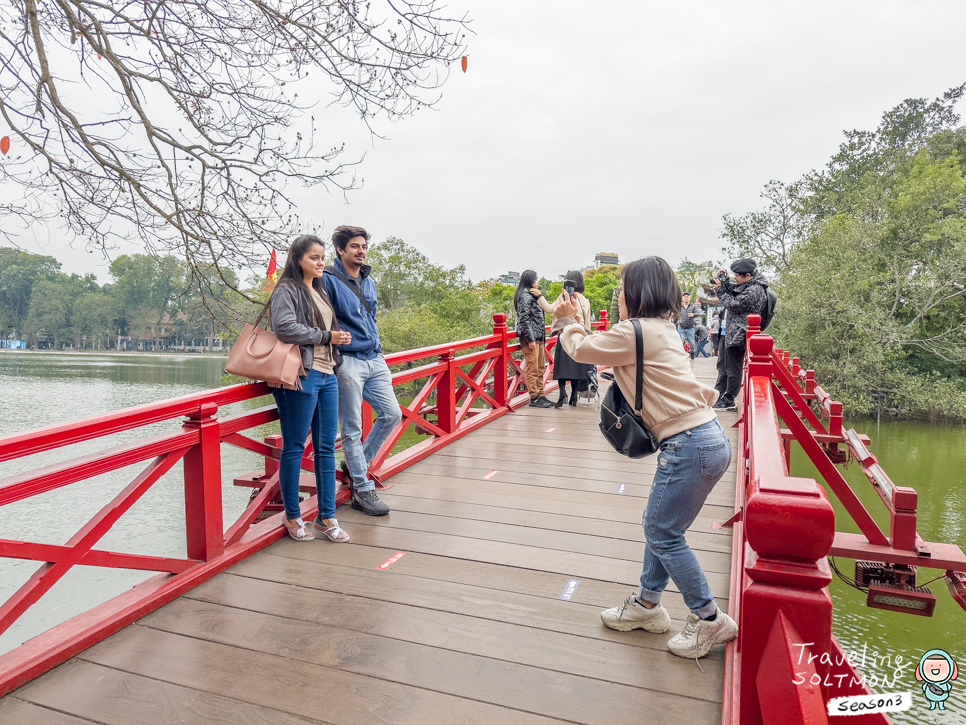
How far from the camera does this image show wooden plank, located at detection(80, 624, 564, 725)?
1.85 meters

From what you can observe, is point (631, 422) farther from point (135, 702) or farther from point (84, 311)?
point (84, 311)

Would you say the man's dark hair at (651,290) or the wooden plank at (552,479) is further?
the wooden plank at (552,479)

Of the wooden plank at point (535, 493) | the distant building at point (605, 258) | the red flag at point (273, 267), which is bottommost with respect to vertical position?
the wooden plank at point (535, 493)

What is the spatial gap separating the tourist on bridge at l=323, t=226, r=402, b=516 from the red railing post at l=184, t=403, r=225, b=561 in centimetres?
76

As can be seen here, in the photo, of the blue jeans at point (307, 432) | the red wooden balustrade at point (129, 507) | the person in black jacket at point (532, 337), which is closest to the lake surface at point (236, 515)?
the red wooden balustrade at point (129, 507)

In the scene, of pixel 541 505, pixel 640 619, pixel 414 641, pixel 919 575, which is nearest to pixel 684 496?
pixel 640 619

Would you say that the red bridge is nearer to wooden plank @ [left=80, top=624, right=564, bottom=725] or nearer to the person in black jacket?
wooden plank @ [left=80, top=624, right=564, bottom=725]

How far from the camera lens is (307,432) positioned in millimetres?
3049

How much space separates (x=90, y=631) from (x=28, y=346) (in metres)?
62.1

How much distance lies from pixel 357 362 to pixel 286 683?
72.4 inches

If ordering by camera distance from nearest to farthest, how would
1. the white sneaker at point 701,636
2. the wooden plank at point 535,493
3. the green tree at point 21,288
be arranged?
the white sneaker at point 701,636, the wooden plank at point 535,493, the green tree at point 21,288

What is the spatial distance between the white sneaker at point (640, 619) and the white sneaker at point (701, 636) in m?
0.13

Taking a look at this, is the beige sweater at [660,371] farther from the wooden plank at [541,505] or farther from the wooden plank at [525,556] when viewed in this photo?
the wooden plank at [541,505]

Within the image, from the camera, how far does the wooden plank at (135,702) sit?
5.95 feet
